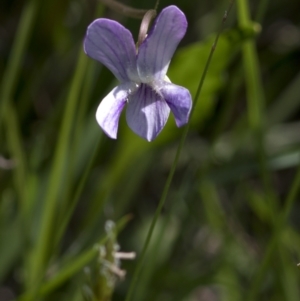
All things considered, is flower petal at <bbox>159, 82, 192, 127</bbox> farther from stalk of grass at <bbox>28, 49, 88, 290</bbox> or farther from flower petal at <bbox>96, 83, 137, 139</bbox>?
stalk of grass at <bbox>28, 49, 88, 290</bbox>

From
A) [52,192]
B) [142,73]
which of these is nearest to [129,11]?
[142,73]

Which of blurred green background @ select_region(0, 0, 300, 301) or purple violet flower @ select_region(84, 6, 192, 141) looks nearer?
purple violet flower @ select_region(84, 6, 192, 141)

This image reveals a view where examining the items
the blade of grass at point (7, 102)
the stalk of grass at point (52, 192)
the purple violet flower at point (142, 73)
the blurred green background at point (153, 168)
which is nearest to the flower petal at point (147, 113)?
the purple violet flower at point (142, 73)

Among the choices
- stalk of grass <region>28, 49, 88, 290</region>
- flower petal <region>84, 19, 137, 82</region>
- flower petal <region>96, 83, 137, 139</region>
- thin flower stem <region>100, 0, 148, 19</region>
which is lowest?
stalk of grass <region>28, 49, 88, 290</region>

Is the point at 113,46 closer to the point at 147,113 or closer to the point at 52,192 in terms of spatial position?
the point at 147,113

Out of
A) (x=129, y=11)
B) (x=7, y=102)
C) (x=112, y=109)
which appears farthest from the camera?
(x=7, y=102)

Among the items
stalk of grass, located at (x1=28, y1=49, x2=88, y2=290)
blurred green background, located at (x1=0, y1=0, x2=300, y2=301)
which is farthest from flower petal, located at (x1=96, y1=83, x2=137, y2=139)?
stalk of grass, located at (x1=28, y1=49, x2=88, y2=290)

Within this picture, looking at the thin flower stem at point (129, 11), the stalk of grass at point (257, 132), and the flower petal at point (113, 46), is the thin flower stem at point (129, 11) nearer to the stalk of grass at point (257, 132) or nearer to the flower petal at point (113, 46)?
the flower petal at point (113, 46)

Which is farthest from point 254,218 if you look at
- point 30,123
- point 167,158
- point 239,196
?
point 30,123
